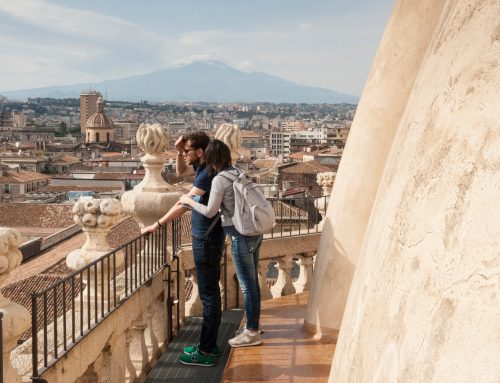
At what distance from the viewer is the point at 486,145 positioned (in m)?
1.78

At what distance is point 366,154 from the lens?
485 cm

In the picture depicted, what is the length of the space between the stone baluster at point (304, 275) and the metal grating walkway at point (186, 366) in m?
1.01

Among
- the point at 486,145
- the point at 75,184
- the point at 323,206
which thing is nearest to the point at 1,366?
the point at 486,145

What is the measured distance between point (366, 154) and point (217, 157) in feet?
3.41

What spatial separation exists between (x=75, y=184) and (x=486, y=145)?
7115cm

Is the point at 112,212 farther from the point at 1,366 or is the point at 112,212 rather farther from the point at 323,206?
the point at 323,206

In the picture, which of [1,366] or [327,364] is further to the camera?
[327,364]

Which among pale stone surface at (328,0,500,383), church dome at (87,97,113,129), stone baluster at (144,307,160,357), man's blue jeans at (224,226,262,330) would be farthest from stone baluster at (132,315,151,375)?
church dome at (87,97,113,129)

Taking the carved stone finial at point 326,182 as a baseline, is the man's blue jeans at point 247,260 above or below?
above

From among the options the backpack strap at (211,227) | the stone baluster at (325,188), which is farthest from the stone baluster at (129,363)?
the stone baluster at (325,188)

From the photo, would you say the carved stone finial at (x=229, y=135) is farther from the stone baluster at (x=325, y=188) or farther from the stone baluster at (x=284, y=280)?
the stone baluster at (x=325, y=188)

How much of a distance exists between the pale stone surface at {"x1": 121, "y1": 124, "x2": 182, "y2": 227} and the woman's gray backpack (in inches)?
46.2

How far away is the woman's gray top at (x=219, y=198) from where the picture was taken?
14.9ft

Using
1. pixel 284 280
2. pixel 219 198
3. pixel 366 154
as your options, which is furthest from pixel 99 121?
pixel 219 198
